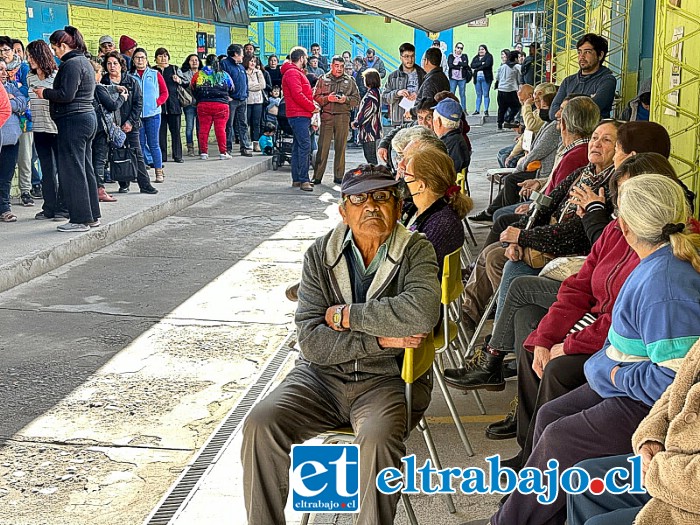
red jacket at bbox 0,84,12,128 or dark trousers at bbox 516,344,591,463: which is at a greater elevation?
red jacket at bbox 0,84,12,128

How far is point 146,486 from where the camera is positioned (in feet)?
13.1

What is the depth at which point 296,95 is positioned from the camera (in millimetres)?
12359

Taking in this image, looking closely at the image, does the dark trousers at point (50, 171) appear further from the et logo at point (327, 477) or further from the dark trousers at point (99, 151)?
the et logo at point (327, 477)

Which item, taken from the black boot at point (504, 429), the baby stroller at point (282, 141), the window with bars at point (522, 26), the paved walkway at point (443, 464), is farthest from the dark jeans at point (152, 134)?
the window with bars at point (522, 26)

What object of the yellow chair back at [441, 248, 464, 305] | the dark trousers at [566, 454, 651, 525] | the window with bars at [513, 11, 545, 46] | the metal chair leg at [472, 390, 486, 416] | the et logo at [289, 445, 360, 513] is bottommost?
the metal chair leg at [472, 390, 486, 416]

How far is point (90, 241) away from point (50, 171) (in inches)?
35.3

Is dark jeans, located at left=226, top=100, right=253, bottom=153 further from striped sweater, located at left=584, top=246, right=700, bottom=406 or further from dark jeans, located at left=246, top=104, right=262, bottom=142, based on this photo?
striped sweater, located at left=584, top=246, right=700, bottom=406

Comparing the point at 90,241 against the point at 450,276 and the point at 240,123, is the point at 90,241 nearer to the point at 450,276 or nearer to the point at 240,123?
the point at 450,276

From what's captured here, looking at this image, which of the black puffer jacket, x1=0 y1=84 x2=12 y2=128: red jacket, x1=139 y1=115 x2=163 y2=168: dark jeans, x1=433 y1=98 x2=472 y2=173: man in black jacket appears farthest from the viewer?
x1=139 y1=115 x2=163 y2=168: dark jeans

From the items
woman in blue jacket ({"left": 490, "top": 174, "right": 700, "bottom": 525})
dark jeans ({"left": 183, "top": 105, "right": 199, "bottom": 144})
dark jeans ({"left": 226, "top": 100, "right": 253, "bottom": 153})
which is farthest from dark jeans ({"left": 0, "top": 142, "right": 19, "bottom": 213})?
woman in blue jacket ({"left": 490, "top": 174, "right": 700, "bottom": 525})

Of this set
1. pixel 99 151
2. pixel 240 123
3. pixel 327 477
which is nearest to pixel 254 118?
pixel 240 123

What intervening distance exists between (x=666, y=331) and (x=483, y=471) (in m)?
1.42

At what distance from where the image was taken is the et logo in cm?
320

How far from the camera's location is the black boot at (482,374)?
15.2 ft
